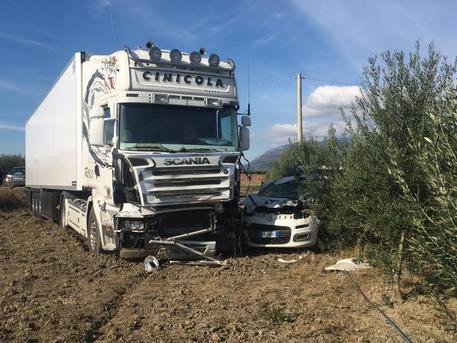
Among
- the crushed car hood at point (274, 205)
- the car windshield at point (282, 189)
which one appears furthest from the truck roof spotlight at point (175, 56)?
the car windshield at point (282, 189)

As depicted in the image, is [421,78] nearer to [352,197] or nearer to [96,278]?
[352,197]

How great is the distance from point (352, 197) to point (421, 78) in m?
2.03

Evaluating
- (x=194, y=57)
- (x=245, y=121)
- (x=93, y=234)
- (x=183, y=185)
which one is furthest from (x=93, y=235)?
(x=194, y=57)

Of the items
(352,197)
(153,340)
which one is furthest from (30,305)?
(352,197)

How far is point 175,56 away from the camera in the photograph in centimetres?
919

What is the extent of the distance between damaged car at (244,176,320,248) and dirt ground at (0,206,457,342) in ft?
1.57

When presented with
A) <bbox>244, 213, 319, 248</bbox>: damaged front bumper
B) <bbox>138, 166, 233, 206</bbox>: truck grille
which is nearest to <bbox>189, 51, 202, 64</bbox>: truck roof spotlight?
<bbox>138, 166, 233, 206</bbox>: truck grille

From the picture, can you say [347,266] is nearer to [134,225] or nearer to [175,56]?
[134,225]

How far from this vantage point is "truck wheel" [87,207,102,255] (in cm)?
954

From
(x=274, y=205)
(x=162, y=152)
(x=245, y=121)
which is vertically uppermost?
(x=245, y=121)

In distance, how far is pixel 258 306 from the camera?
6105 millimetres

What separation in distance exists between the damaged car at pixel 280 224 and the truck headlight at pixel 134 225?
2361mm

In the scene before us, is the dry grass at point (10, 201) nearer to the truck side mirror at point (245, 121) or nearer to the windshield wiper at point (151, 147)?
the windshield wiper at point (151, 147)

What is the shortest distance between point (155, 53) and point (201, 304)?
4.78 metres
